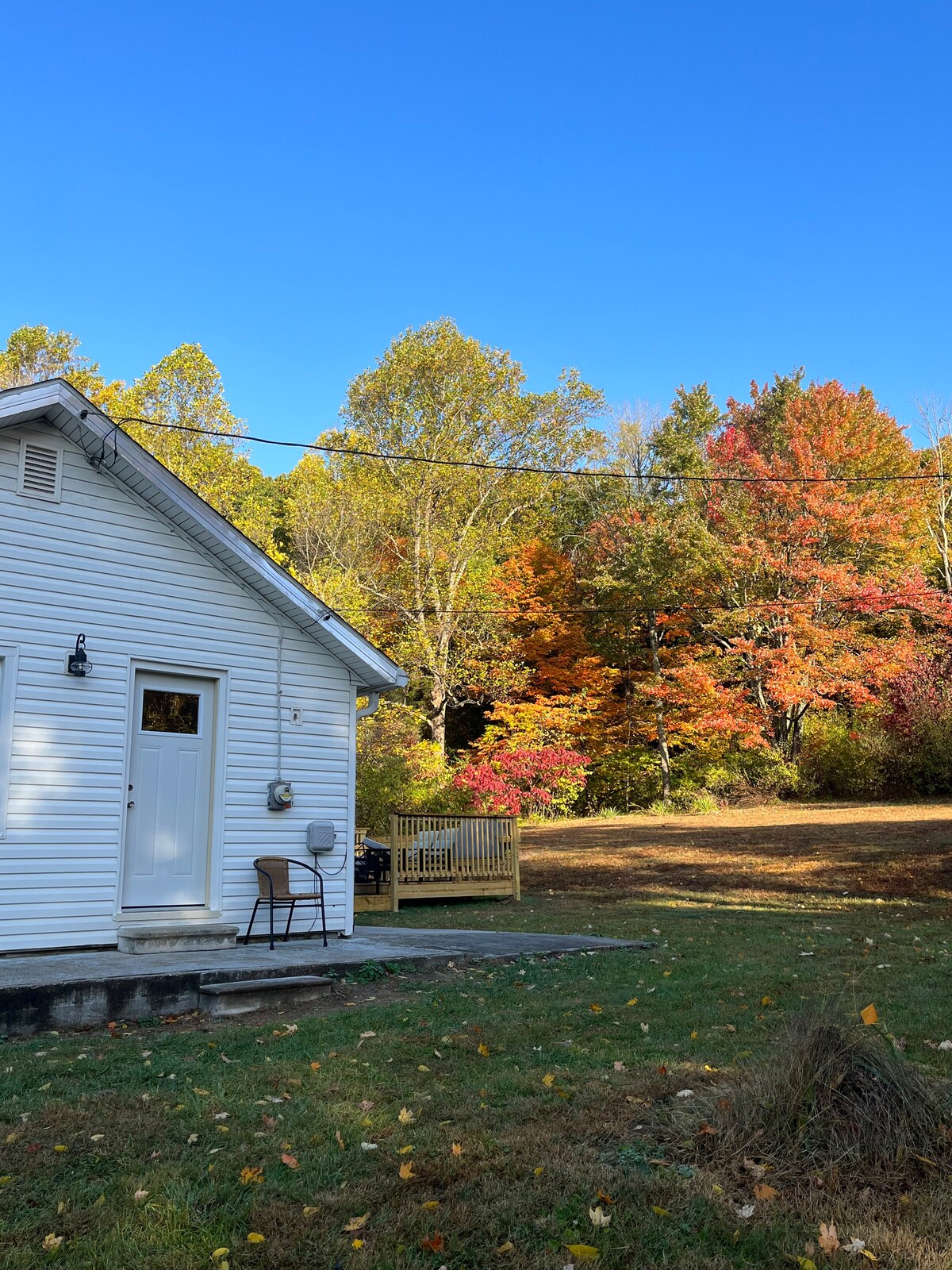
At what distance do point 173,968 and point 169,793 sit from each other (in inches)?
96.1

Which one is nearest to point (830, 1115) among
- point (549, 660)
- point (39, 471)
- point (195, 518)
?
point (195, 518)

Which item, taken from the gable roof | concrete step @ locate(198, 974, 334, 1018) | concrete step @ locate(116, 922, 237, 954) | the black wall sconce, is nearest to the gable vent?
the gable roof

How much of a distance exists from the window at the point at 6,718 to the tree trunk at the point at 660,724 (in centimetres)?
2293

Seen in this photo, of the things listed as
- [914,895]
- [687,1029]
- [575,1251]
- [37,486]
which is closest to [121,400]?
[37,486]

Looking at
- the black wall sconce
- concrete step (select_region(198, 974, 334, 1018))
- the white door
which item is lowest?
concrete step (select_region(198, 974, 334, 1018))

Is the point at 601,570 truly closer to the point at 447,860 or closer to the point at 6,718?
the point at 447,860

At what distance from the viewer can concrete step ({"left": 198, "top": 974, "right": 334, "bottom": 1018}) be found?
6.71 m

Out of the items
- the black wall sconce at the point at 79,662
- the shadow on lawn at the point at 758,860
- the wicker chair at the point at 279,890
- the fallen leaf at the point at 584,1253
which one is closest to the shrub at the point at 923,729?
the shadow on lawn at the point at 758,860

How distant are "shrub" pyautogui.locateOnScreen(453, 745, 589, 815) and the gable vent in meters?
17.7

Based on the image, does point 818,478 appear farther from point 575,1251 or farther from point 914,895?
point 575,1251

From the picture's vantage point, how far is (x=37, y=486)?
862 cm

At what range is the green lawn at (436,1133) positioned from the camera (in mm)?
2859

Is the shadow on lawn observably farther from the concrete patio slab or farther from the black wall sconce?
the black wall sconce

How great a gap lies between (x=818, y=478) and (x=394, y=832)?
63.9ft
